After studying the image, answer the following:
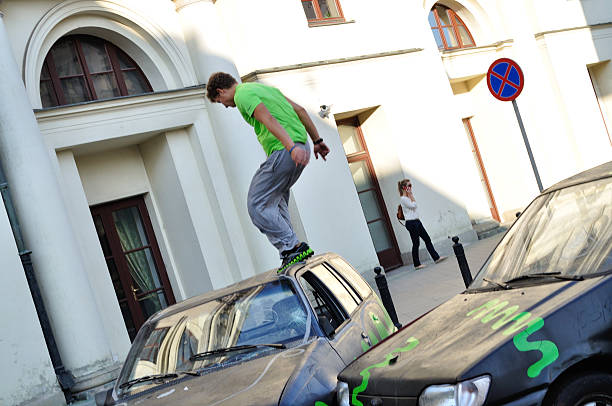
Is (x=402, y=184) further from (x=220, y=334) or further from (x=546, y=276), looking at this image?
(x=546, y=276)

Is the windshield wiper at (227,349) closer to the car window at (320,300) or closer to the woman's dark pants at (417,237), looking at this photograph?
the car window at (320,300)

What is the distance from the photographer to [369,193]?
1594 cm

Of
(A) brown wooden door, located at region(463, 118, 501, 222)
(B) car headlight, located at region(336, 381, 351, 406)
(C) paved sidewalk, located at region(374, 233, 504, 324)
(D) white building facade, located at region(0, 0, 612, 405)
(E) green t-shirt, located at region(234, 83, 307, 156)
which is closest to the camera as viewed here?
(B) car headlight, located at region(336, 381, 351, 406)

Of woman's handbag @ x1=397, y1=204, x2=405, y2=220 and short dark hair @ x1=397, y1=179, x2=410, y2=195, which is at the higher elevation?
short dark hair @ x1=397, y1=179, x2=410, y2=195

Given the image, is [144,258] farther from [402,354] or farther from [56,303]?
[402,354]

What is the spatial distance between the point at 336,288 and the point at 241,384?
1615 millimetres

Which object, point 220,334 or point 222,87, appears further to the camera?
point 222,87

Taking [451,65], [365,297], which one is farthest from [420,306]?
[451,65]

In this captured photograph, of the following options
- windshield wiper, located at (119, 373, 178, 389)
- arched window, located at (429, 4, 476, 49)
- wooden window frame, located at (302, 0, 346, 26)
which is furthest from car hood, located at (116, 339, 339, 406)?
arched window, located at (429, 4, 476, 49)

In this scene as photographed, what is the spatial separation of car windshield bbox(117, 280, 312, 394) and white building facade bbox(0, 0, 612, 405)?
14.6 feet

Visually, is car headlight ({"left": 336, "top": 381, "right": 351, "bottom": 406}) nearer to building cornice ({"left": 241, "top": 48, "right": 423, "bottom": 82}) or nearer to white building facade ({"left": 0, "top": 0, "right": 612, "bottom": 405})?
white building facade ({"left": 0, "top": 0, "right": 612, "bottom": 405})

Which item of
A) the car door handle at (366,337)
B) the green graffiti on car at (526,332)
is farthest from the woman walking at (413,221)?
the green graffiti on car at (526,332)

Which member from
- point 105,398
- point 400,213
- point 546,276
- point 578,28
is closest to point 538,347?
point 546,276

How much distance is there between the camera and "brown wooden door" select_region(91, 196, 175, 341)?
12.2 metres
